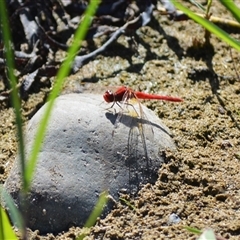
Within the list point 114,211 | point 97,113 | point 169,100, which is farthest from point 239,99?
point 114,211

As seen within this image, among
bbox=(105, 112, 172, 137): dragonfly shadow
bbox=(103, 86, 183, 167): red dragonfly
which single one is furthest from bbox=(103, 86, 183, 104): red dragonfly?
bbox=(105, 112, 172, 137): dragonfly shadow

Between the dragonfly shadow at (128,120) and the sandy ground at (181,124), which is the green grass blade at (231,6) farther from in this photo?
the dragonfly shadow at (128,120)

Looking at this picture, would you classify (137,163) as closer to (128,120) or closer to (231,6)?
(128,120)

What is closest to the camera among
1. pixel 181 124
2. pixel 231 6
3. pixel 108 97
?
pixel 231 6

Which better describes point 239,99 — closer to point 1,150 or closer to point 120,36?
point 120,36

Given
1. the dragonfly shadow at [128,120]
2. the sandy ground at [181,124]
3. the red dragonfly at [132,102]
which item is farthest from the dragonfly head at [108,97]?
the sandy ground at [181,124]

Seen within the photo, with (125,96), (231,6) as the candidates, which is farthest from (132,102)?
(231,6)
